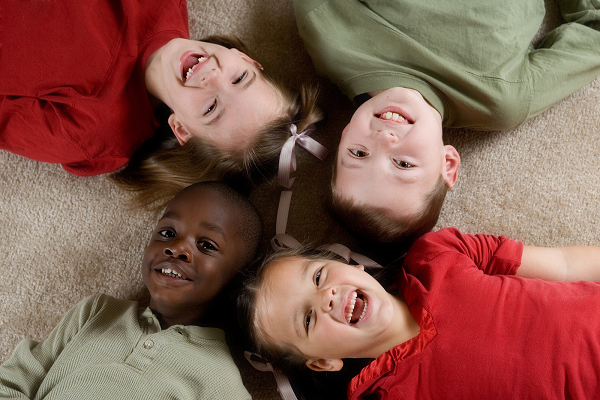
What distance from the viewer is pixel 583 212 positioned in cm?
116

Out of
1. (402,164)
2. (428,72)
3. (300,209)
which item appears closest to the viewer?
(402,164)

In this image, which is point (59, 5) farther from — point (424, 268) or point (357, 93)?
point (424, 268)

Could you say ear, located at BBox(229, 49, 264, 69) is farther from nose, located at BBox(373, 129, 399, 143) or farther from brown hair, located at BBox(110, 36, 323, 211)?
nose, located at BBox(373, 129, 399, 143)

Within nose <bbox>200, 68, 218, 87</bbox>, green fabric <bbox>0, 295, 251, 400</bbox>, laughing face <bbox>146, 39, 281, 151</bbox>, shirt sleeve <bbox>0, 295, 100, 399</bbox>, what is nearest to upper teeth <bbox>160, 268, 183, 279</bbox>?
green fabric <bbox>0, 295, 251, 400</bbox>

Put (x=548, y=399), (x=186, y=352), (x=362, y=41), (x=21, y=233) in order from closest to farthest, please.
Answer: (x=548, y=399) → (x=186, y=352) → (x=362, y=41) → (x=21, y=233)

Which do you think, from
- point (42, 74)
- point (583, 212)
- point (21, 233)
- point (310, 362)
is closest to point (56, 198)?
point (21, 233)

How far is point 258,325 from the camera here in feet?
3.25

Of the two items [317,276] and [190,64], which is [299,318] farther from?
[190,64]

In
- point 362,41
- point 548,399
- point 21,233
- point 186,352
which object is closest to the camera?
point 548,399

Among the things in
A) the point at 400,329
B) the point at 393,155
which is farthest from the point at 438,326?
the point at 393,155

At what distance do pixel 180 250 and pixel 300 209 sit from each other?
37 centimetres

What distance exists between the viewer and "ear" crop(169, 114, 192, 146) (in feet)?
3.71

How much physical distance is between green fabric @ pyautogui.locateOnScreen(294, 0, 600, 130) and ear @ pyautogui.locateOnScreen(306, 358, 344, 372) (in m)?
0.65

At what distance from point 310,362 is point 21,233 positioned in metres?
0.85
